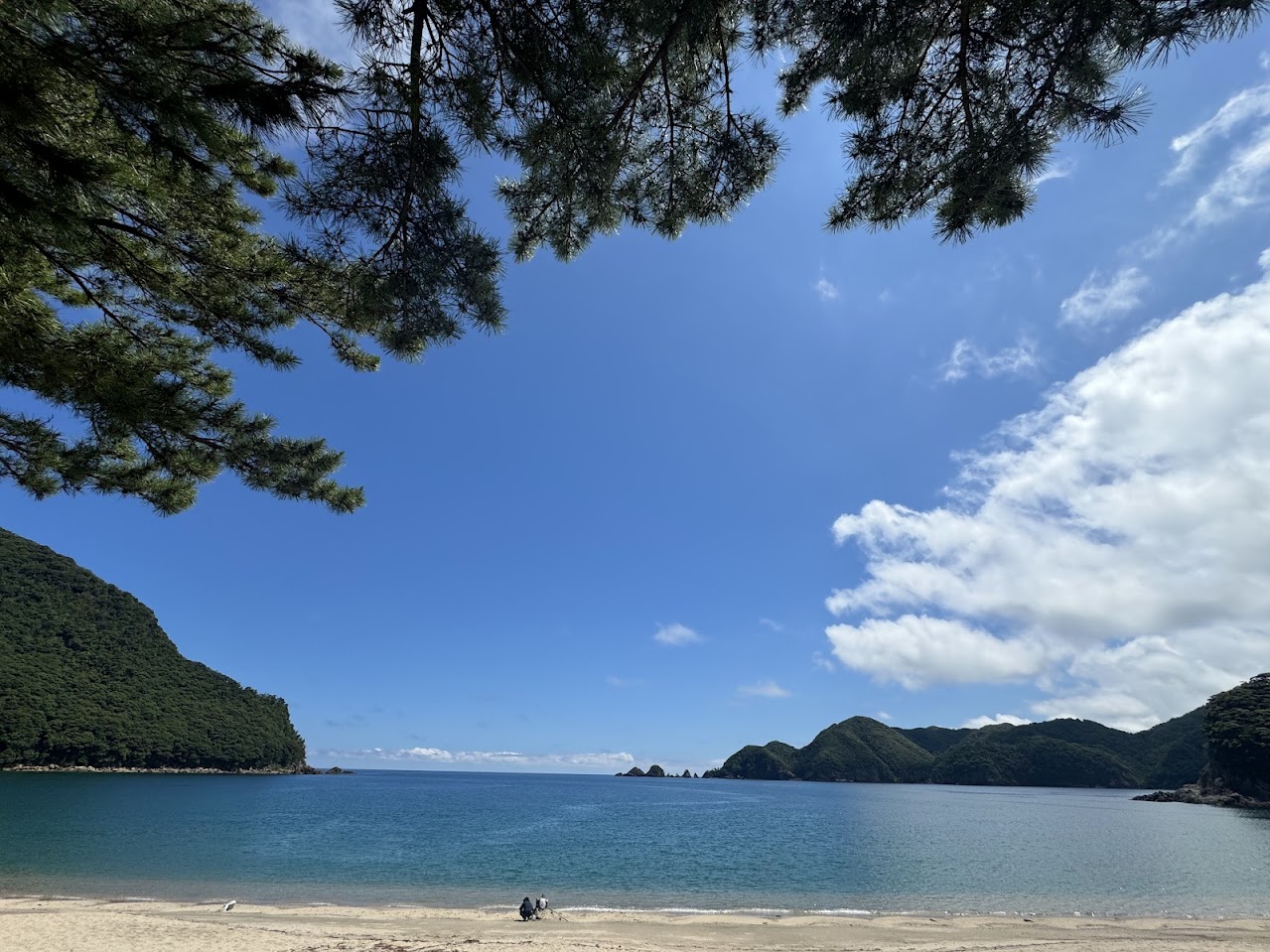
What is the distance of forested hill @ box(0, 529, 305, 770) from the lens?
8444 cm

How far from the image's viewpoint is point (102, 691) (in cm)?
9838

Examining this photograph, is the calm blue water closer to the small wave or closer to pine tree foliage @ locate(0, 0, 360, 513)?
the small wave

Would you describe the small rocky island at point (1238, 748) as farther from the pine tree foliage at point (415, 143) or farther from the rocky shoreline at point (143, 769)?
the rocky shoreline at point (143, 769)

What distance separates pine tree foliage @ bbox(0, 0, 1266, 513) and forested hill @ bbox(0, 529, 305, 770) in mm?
112610

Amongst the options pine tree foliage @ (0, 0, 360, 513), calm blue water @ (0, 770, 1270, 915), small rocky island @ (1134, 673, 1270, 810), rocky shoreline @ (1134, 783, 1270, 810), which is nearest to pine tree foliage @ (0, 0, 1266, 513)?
pine tree foliage @ (0, 0, 360, 513)

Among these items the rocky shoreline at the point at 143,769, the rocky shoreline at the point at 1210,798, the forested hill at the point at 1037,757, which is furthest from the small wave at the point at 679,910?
the forested hill at the point at 1037,757

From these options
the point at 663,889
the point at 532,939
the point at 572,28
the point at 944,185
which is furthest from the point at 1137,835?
the point at 572,28

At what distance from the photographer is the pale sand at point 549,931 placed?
12.1m

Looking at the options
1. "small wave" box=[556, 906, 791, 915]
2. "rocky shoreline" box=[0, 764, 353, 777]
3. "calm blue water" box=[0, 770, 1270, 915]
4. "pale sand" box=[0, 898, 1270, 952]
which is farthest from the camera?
"rocky shoreline" box=[0, 764, 353, 777]

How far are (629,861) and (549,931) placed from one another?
1696 cm

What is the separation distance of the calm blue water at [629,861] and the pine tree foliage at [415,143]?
19.9m

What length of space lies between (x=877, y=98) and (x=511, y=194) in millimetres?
4153

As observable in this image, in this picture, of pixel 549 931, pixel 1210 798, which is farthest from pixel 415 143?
pixel 1210 798

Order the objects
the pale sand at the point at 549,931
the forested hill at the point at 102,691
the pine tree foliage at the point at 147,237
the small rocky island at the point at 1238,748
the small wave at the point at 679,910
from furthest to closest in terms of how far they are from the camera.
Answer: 1. the forested hill at the point at 102,691
2. the small rocky island at the point at 1238,748
3. the small wave at the point at 679,910
4. the pale sand at the point at 549,931
5. the pine tree foliage at the point at 147,237
